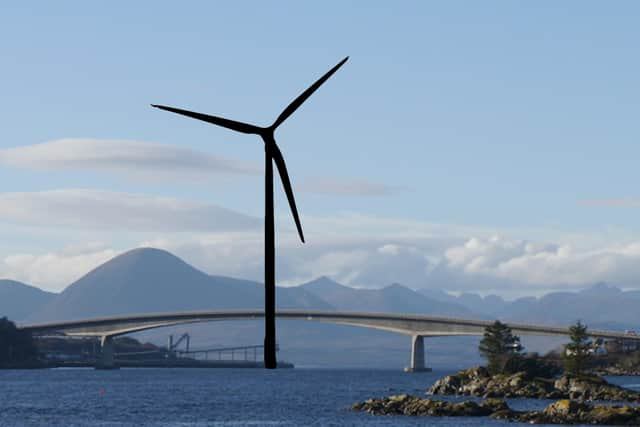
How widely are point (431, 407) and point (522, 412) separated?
1328 cm

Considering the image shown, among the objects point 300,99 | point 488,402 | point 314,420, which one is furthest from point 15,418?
point 300,99

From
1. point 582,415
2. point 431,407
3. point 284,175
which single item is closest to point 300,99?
point 284,175

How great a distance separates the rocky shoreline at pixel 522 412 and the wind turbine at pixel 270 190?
13257 centimetres

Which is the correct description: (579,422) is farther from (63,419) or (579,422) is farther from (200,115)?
(200,115)

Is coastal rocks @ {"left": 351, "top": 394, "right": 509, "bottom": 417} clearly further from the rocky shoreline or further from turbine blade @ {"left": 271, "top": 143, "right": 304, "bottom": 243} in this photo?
turbine blade @ {"left": 271, "top": 143, "right": 304, "bottom": 243}

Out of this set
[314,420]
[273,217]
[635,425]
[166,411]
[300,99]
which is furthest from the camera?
[166,411]

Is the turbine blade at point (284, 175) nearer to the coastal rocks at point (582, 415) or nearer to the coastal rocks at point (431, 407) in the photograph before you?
the coastal rocks at point (582, 415)

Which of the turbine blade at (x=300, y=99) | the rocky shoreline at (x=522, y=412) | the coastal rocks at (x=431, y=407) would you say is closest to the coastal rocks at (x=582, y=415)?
the rocky shoreline at (x=522, y=412)

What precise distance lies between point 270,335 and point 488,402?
154 meters

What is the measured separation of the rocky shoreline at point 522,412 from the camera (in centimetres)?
15275

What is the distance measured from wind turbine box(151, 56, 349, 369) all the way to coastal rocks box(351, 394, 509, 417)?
143029 mm

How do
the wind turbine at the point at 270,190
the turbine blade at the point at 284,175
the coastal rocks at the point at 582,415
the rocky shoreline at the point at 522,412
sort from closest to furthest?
the wind turbine at the point at 270,190 < the turbine blade at the point at 284,175 < the coastal rocks at the point at 582,415 < the rocky shoreline at the point at 522,412

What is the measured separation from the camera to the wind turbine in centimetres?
2022

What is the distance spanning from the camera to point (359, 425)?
155 metres
